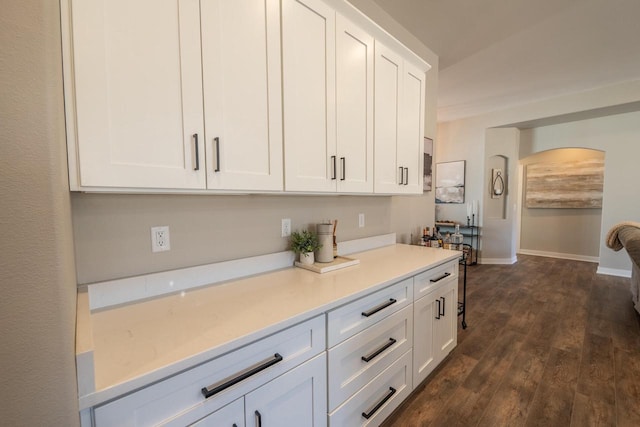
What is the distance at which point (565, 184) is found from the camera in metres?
5.67

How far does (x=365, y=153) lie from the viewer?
1.80 metres

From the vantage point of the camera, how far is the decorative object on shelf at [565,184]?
5375 millimetres

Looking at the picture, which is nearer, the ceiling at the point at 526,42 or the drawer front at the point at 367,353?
the drawer front at the point at 367,353

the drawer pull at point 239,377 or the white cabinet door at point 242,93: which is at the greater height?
the white cabinet door at point 242,93

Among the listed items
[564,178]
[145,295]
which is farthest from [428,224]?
[564,178]

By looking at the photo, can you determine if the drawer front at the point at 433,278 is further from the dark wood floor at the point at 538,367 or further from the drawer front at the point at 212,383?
the drawer front at the point at 212,383

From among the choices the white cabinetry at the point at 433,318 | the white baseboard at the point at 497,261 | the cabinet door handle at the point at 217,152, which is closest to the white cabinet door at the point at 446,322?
the white cabinetry at the point at 433,318

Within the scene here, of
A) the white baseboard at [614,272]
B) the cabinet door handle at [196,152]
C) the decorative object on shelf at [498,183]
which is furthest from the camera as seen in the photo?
the decorative object on shelf at [498,183]

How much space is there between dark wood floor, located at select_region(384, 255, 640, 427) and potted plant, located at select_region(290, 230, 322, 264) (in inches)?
42.2

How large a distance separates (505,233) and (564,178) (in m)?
1.91

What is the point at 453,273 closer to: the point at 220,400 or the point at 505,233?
the point at 220,400

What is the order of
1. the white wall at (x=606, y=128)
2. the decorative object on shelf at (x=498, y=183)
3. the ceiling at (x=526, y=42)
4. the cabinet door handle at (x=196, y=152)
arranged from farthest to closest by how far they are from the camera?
the decorative object on shelf at (x=498, y=183)
the white wall at (x=606, y=128)
the ceiling at (x=526, y=42)
the cabinet door handle at (x=196, y=152)

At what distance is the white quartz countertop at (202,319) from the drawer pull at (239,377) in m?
0.10

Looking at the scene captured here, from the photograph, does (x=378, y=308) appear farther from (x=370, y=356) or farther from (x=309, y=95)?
(x=309, y=95)
